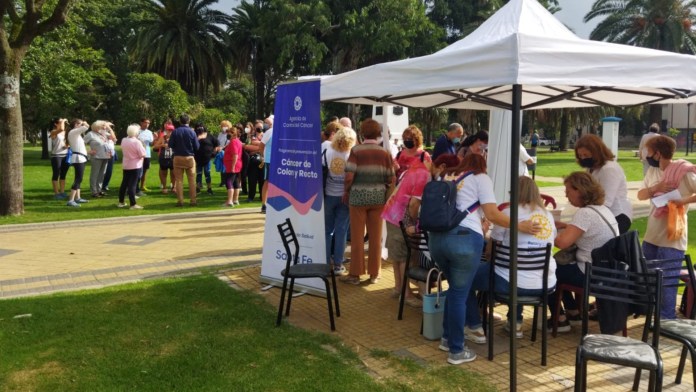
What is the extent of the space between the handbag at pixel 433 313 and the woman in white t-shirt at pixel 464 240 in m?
0.39

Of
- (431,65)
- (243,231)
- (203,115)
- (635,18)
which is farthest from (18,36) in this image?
(635,18)

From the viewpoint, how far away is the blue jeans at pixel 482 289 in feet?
13.9

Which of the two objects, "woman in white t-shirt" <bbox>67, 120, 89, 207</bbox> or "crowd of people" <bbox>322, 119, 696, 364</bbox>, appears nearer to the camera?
"crowd of people" <bbox>322, 119, 696, 364</bbox>

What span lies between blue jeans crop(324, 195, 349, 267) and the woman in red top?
5.55 meters

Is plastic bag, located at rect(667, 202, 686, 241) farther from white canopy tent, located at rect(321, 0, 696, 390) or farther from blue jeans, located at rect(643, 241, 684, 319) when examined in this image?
white canopy tent, located at rect(321, 0, 696, 390)

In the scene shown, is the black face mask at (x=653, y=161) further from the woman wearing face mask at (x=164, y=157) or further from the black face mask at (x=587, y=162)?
the woman wearing face mask at (x=164, y=157)

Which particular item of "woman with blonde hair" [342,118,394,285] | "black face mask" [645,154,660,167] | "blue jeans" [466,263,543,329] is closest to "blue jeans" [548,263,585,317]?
"blue jeans" [466,263,543,329]

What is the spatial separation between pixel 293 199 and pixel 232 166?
246 inches

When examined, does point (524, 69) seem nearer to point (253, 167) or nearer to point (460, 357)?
point (460, 357)

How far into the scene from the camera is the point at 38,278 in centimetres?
668

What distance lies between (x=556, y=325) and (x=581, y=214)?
106 centimetres

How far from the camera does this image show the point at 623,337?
11.6 ft

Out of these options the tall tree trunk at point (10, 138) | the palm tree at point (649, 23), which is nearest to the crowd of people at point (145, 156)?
the tall tree trunk at point (10, 138)

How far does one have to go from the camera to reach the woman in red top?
11.8m
